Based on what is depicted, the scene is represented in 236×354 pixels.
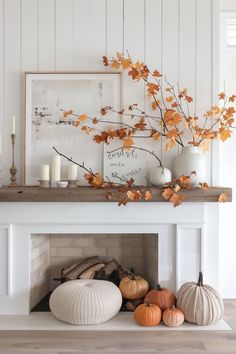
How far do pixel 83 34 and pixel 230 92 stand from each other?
124 cm

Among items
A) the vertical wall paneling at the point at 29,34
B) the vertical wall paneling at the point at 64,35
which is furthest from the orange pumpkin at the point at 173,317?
the vertical wall paneling at the point at 29,34

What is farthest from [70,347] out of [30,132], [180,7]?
[180,7]

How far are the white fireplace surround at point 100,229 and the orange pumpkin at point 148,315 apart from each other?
0.92 ft

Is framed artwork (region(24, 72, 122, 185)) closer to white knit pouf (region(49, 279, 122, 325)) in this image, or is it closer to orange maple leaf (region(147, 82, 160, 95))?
orange maple leaf (region(147, 82, 160, 95))

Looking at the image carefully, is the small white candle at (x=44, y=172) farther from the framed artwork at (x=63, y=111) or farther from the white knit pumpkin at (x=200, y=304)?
the white knit pumpkin at (x=200, y=304)

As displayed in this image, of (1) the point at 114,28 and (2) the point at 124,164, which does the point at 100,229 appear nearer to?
(2) the point at 124,164

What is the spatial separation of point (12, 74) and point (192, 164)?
1.45 meters

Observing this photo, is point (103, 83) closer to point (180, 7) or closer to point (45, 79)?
point (45, 79)

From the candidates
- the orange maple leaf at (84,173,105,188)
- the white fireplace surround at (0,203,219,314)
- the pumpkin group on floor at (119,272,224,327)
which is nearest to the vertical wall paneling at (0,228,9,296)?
the white fireplace surround at (0,203,219,314)

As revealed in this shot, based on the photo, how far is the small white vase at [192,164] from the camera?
3.02m

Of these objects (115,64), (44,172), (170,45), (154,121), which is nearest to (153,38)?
(170,45)

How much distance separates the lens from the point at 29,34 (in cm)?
325

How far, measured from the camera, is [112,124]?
3213mm

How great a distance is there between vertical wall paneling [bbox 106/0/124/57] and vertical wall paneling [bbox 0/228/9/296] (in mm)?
1507
